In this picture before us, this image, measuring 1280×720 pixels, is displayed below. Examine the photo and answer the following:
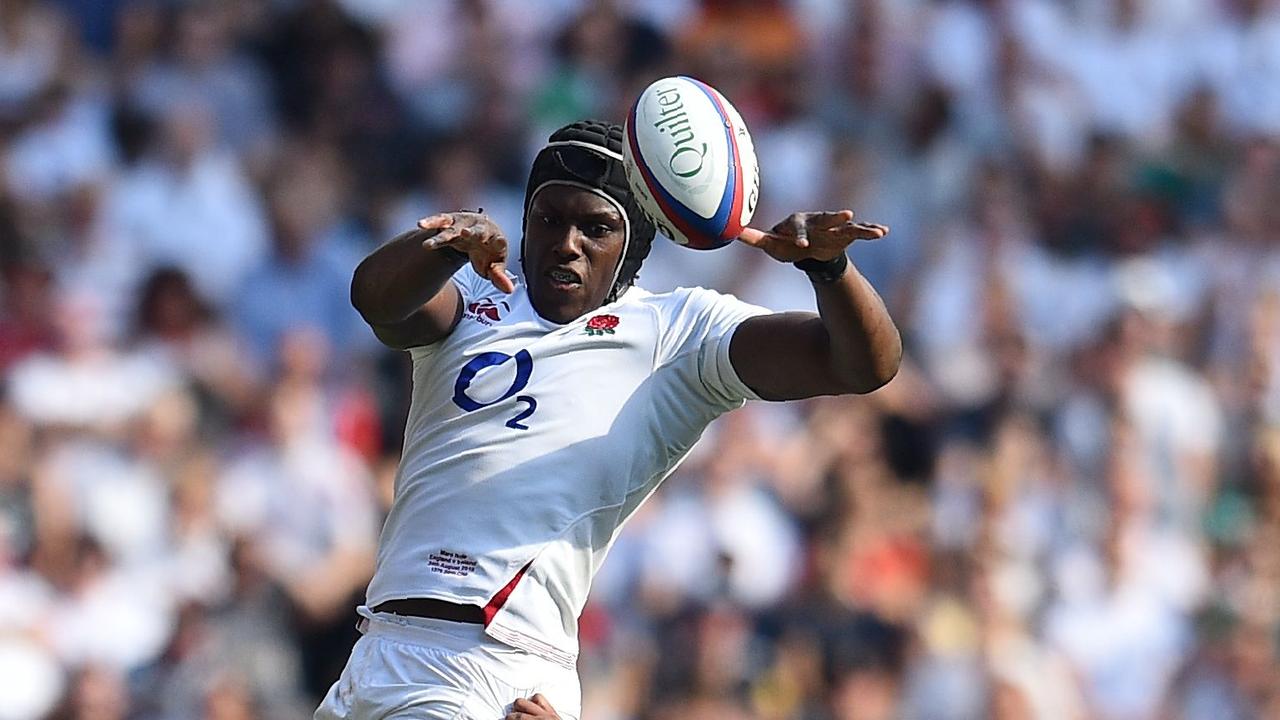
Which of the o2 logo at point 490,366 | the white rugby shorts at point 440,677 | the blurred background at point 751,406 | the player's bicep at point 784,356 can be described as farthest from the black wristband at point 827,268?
the blurred background at point 751,406

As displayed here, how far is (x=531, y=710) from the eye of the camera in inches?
208

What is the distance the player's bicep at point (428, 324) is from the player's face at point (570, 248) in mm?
233

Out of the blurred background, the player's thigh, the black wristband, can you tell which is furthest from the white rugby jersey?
the blurred background

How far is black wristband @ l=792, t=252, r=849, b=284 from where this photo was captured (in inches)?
203

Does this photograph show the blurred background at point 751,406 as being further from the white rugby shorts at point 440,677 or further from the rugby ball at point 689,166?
the rugby ball at point 689,166

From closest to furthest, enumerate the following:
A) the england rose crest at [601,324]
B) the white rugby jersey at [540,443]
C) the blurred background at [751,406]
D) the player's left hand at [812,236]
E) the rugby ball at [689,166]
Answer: the player's left hand at [812,236], the rugby ball at [689,166], the white rugby jersey at [540,443], the england rose crest at [601,324], the blurred background at [751,406]

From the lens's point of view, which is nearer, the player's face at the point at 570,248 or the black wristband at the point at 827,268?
the black wristband at the point at 827,268

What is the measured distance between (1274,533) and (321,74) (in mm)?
6471

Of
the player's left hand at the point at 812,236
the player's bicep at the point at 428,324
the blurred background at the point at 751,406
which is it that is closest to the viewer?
the player's left hand at the point at 812,236

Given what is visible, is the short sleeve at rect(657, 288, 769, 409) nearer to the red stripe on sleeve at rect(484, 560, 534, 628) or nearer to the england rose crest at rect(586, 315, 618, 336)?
the england rose crest at rect(586, 315, 618, 336)

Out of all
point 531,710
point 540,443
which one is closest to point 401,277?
point 540,443

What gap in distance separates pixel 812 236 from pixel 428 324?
1133 mm

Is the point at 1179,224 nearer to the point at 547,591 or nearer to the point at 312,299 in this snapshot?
the point at 312,299

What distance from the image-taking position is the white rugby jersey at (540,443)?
5418 millimetres
